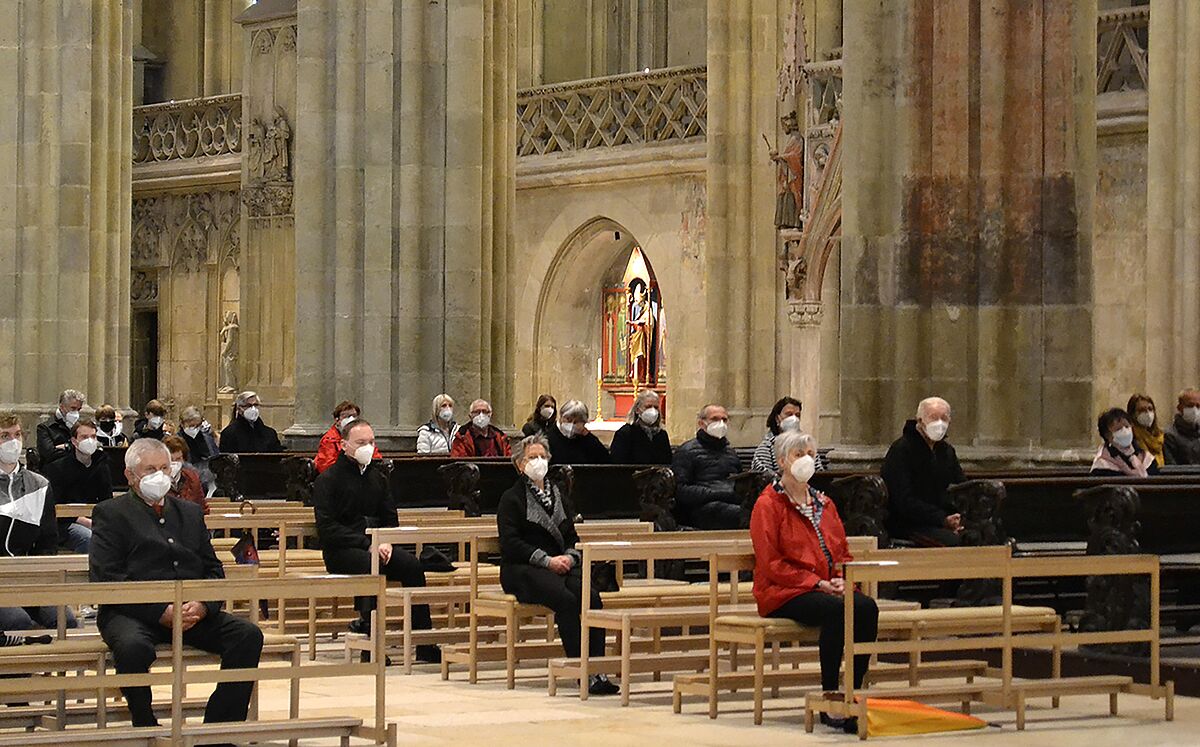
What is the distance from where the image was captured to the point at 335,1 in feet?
71.6

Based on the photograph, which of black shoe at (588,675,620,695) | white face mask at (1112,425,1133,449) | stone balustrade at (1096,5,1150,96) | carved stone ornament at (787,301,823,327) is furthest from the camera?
carved stone ornament at (787,301,823,327)

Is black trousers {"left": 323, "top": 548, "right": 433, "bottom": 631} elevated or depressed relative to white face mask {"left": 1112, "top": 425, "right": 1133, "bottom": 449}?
depressed

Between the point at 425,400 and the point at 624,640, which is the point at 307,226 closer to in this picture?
the point at 425,400

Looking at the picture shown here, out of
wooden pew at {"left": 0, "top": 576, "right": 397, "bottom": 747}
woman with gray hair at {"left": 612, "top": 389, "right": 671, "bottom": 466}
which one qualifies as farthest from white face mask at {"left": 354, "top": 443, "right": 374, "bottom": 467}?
woman with gray hair at {"left": 612, "top": 389, "right": 671, "bottom": 466}

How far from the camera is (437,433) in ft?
65.2

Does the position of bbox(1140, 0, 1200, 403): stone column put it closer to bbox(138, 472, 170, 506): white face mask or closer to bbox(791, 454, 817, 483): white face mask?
bbox(791, 454, 817, 483): white face mask

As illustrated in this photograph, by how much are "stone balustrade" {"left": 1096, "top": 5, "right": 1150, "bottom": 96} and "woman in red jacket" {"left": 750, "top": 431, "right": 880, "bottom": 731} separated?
13.2m

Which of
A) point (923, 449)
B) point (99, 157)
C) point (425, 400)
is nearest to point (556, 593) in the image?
point (923, 449)

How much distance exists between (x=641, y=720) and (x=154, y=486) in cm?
244

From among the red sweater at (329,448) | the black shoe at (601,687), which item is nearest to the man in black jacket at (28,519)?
the black shoe at (601,687)

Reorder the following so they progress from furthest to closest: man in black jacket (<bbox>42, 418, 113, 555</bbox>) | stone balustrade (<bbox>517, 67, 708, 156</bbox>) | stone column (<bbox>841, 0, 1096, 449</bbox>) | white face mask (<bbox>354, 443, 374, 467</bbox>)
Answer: stone balustrade (<bbox>517, 67, 708, 156</bbox>)
man in black jacket (<bbox>42, 418, 113, 555</bbox>)
stone column (<bbox>841, 0, 1096, 449</bbox>)
white face mask (<bbox>354, 443, 374, 467</bbox>)

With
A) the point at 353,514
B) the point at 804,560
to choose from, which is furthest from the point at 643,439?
the point at 804,560

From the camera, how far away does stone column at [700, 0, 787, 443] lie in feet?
89.4

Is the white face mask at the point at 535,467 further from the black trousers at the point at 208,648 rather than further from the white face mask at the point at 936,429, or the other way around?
the black trousers at the point at 208,648
